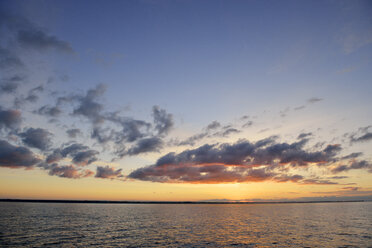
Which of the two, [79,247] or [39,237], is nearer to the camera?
[79,247]

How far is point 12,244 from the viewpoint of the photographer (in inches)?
1891

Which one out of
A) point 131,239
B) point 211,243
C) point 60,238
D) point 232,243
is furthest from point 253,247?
point 60,238

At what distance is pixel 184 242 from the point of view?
2127 inches

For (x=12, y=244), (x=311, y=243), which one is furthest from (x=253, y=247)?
(x=12, y=244)

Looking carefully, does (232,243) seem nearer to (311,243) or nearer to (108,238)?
(311,243)

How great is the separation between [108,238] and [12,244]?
1895 centimetres

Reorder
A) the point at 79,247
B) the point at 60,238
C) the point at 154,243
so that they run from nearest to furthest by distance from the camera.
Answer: the point at 79,247, the point at 154,243, the point at 60,238

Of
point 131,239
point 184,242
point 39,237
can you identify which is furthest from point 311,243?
point 39,237

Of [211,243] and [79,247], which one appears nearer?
[79,247]

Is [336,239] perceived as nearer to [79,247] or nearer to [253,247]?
[253,247]

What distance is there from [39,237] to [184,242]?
33.9m

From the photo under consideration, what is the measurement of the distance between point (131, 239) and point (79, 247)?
42.4 feet

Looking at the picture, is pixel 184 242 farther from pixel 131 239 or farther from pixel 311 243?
pixel 311 243

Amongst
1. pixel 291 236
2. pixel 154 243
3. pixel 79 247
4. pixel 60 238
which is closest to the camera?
pixel 79 247
